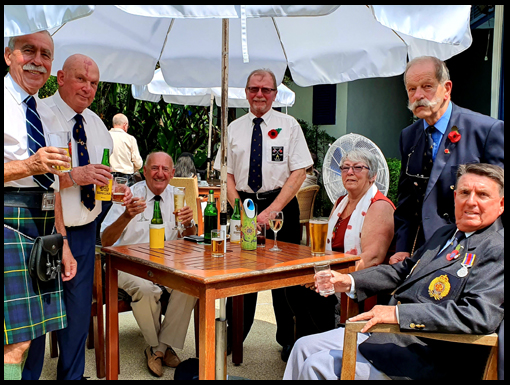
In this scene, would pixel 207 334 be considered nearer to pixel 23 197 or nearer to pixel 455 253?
pixel 23 197

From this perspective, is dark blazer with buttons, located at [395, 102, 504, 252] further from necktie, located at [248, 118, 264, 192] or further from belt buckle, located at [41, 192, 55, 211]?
belt buckle, located at [41, 192, 55, 211]

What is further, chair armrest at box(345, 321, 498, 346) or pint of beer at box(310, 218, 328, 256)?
pint of beer at box(310, 218, 328, 256)

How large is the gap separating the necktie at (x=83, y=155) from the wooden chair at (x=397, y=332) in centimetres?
159

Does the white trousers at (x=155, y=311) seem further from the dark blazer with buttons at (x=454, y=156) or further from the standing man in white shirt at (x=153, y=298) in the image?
the dark blazer with buttons at (x=454, y=156)

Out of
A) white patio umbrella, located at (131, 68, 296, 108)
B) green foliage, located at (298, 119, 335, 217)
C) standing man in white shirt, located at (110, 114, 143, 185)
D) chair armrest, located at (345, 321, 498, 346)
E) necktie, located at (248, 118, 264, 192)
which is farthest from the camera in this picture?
green foliage, located at (298, 119, 335, 217)

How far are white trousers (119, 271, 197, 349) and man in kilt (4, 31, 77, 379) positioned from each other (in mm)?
925

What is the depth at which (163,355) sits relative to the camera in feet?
11.4

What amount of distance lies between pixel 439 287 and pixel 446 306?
0.55 feet

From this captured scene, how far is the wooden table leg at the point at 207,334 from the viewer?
7.32ft

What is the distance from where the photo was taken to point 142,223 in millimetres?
3656

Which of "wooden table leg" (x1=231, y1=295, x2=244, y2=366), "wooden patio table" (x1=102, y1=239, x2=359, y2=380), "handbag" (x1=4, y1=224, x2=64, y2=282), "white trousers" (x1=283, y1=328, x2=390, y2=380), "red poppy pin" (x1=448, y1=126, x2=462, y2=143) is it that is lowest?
"wooden table leg" (x1=231, y1=295, x2=244, y2=366)

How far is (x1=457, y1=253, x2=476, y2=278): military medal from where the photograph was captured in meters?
2.09

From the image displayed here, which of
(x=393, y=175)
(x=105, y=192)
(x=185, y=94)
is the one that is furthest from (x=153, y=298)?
(x=393, y=175)

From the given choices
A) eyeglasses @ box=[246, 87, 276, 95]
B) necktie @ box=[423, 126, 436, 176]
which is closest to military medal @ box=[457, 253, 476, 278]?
necktie @ box=[423, 126, 436, 176]
